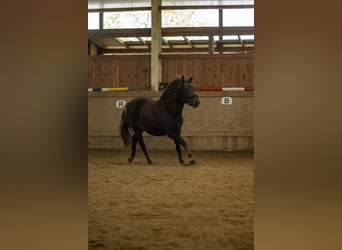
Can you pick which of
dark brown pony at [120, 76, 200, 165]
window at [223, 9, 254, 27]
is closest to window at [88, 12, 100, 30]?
window at [223, 9, 254, 27]

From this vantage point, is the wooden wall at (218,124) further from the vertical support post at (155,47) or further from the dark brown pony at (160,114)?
the dark brown pony at (160,114)

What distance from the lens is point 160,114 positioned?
859 cm

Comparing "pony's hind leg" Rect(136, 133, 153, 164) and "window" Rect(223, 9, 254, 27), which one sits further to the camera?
"window" Rect(223, 9, 254, 27)

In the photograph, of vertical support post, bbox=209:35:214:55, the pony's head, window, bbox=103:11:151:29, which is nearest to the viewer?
the pony's head

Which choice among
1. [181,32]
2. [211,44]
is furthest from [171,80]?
[211,44]

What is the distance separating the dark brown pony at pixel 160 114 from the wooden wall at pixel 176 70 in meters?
3.22

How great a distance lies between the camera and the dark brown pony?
8383mm

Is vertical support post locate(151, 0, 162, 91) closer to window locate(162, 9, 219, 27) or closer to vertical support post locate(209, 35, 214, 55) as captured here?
window locate(162, 9, 219, 27)

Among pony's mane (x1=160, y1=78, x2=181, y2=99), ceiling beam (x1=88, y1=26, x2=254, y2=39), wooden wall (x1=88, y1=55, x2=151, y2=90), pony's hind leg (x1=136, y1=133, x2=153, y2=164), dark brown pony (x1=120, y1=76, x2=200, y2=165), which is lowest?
pony's hind leg (x1=136, y1=133, x2=153, y2=164)

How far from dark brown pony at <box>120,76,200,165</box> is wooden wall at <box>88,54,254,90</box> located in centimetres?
322

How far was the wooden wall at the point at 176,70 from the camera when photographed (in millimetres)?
11656

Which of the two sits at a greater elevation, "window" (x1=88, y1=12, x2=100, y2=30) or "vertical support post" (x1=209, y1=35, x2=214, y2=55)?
"window" (x1=88, y1=12, x2=100, y2=30)

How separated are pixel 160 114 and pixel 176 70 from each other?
353cm

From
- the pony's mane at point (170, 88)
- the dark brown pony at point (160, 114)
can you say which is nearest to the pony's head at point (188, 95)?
the dark brown pony at point (160, 114)
